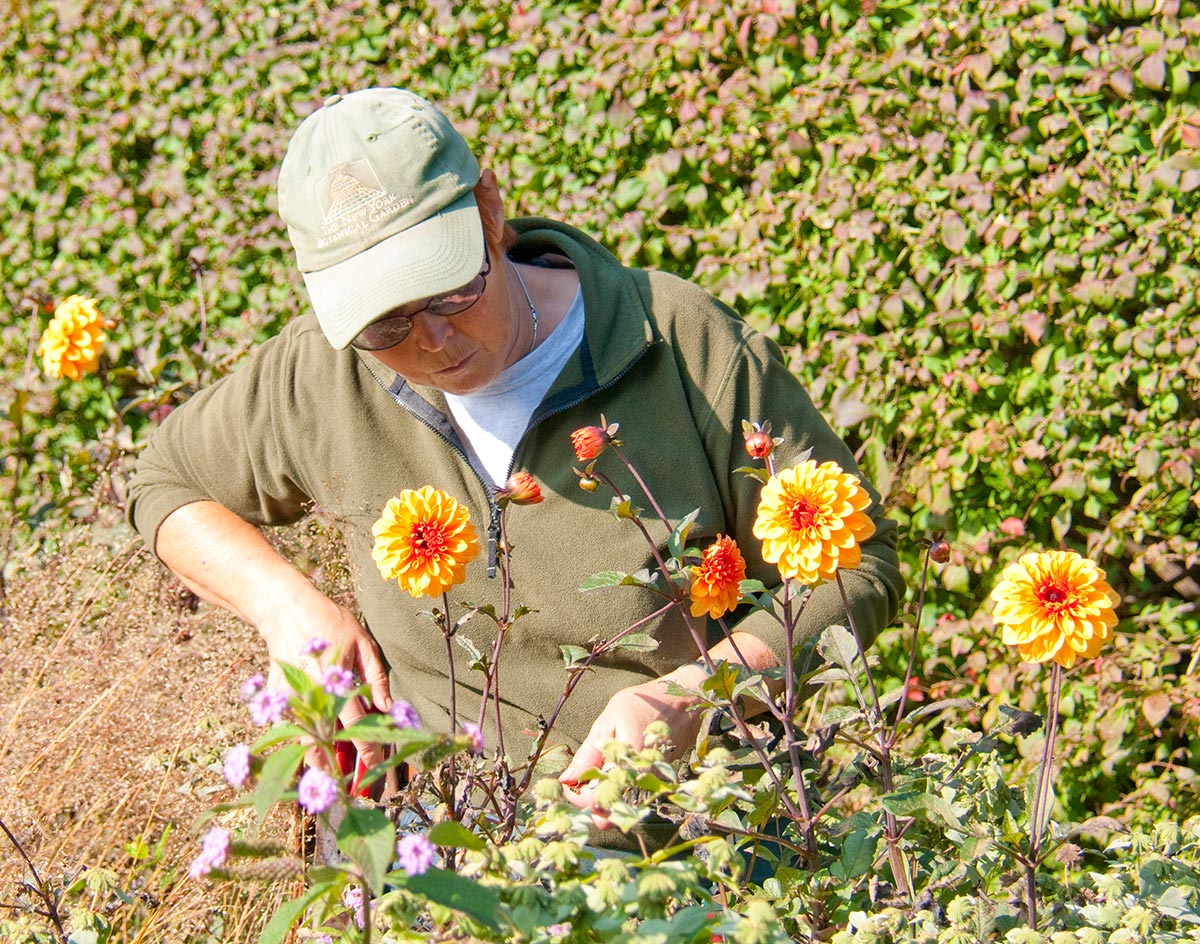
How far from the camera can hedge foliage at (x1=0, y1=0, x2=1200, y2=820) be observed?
2725 millimetres

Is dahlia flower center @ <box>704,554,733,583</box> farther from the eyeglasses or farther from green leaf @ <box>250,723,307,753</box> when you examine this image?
green leaf @ <box>250,723,307,753</box>

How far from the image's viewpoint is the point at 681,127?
336cm

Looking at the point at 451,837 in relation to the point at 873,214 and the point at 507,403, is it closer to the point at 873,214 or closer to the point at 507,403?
the point at 507,403

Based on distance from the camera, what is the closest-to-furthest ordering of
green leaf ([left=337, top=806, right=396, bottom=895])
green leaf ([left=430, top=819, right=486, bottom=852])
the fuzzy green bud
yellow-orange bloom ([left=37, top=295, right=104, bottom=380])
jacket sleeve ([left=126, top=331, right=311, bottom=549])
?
green leaf ([left=337, top=806, right=396, bottom=895]) < green leaf ([left=430, top=819, right=486, bottom=852]) < the fuzzy green bud < jacket sleeve ([left=126, top=331, right=311, bottom=549]) < yellow-orange bloom ([left=37, top=295, right=104, bottom=380])

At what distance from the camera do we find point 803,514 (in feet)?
4.47

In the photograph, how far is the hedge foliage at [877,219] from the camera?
2.72m

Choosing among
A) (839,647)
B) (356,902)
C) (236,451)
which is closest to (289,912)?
(356,902)

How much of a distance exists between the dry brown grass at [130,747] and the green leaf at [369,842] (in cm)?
101

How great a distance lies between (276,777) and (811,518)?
0.61 metres

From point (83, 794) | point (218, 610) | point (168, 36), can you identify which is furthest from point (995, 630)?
point (168, 36)

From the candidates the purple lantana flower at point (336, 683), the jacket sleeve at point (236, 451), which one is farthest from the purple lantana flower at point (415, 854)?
the jacket sleeve at point (236, 451)

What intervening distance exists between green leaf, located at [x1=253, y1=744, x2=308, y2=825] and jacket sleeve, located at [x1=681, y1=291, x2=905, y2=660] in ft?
3.15

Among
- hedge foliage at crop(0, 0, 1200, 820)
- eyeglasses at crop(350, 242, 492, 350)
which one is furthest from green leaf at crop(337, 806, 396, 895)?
hedge foliage at crop(0, 0, 1200, 820)

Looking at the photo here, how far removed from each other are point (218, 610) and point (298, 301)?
1455 millimetres
